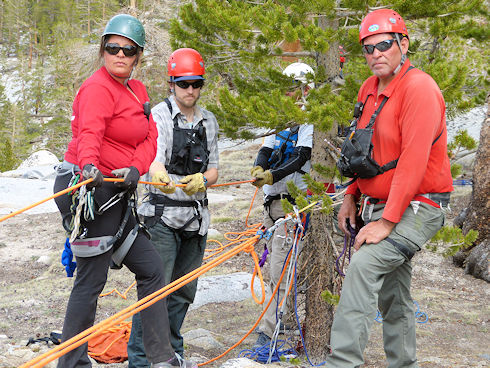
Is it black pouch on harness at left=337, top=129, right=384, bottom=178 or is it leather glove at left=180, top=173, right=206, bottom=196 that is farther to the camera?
leather glove at left=180, top=173, right=206, bottom=196

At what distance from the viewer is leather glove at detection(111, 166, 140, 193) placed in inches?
128

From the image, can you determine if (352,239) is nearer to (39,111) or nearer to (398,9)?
(398,9)

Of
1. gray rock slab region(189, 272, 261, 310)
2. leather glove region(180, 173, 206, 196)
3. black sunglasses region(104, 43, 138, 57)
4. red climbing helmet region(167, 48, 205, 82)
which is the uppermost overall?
black sunglasses region(104, 43, 138, 57)

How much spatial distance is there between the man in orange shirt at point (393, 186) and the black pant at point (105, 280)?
3.94 ft

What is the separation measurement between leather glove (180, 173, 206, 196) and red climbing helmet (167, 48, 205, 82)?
785 mm

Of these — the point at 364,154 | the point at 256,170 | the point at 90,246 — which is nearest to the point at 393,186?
the point at 364,154

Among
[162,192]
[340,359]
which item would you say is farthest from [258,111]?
[340,359]

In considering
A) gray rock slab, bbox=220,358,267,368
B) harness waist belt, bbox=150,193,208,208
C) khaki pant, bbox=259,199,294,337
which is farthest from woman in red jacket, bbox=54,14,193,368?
khaki pant, bbox=259,199,294,337

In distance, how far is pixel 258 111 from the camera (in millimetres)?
4125

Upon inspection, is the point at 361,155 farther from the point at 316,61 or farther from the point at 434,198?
the point at 316,61

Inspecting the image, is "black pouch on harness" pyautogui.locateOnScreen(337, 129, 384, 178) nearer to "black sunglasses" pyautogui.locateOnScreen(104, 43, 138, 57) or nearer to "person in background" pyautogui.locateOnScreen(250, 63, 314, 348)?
"black sunglasses" pyautogui.locateOnScreen(104, 43, 138, 57)

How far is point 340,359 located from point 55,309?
4833 mm

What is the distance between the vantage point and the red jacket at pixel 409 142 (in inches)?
118

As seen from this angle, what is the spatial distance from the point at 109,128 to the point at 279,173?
2.05 meters
